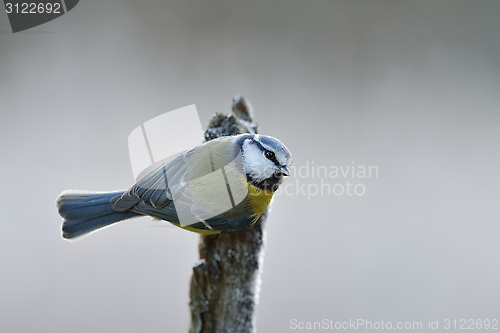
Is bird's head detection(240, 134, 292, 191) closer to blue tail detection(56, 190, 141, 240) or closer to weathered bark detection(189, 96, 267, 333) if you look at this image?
weathered bark detection(189, 96, 267, 333)

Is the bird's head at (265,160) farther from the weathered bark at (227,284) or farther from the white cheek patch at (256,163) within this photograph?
the weathered bark at (227,284)

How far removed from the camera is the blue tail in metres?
0.94

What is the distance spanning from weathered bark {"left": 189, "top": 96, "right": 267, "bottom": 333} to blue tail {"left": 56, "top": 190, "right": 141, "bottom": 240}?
0.68 ft

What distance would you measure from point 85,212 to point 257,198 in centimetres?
37

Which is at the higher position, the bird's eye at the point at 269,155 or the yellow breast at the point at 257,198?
the bird's eye at the point at 269,155

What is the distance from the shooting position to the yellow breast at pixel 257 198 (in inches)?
33.6

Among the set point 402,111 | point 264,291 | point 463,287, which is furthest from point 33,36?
point 463,287

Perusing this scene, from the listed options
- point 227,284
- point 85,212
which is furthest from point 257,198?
point 85,212

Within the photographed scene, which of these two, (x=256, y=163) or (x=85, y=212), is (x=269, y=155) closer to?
(x=256, y=163)

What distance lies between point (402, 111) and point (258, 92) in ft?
2.05

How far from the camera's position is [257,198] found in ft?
2.82

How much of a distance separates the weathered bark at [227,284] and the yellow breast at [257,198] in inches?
3.5

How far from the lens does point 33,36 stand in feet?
6.10

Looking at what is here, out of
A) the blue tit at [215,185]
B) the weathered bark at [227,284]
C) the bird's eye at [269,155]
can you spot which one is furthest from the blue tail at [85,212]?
the bird's eye at [269,155]
